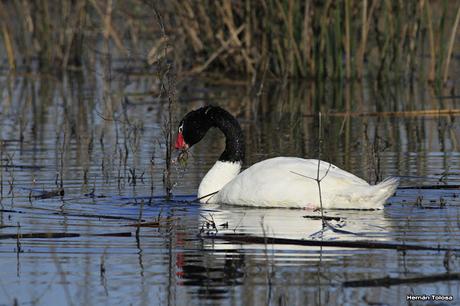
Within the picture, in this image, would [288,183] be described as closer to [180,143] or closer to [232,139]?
[232,139]

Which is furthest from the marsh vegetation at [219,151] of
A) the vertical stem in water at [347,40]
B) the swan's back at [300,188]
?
the swan's back at [300,188]

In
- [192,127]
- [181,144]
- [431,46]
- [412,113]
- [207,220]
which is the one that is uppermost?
[431,46]

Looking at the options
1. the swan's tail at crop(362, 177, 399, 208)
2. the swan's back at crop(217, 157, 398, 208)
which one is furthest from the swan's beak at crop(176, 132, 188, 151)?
the swan's tail at crop(362, 177, 399, 208)

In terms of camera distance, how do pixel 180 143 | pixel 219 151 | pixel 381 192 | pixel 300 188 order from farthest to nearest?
pixel 219 151 → pixel 180 143 → pixel 300 188 → pixel 381 192

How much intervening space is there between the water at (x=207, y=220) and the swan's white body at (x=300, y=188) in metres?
0.10

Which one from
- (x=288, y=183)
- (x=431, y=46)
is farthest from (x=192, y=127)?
(x=431, y=46)

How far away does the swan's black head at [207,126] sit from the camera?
10.6 metres

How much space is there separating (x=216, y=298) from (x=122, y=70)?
1417 cm

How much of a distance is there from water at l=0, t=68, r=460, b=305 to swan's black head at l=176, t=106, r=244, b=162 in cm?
39

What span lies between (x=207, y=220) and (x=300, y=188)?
3.27ft

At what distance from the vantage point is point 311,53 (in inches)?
733

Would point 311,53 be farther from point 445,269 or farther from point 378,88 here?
point 445,269

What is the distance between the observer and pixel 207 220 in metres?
8.56

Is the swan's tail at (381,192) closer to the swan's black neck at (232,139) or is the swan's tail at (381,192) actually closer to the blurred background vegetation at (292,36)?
the swan's black neck at (232,139)
